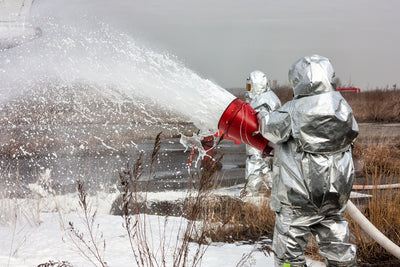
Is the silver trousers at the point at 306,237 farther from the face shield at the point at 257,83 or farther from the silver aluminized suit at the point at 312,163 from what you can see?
the face shield at the point at 257,83

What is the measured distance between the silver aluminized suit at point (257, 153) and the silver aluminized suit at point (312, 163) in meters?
3.20

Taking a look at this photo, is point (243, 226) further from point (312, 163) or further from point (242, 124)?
point (312, 163)

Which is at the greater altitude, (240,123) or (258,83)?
(258,83)

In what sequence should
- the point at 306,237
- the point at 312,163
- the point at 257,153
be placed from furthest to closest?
the point at 257,153
the point at 306,237
the point at 312,163

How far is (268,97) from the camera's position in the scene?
20.9 ft

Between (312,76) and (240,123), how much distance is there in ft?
2.10

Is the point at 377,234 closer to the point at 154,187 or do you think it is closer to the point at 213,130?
the point at 213,130

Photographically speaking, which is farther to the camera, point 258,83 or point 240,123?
point 258,83

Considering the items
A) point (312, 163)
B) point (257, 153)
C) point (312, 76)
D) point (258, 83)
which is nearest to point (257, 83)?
point (258, 83)

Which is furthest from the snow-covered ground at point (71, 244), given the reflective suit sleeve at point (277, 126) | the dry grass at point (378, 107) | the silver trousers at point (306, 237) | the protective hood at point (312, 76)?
the dry grass at point (378, 107)

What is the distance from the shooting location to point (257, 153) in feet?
22.1

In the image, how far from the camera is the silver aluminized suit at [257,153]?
6416 mm

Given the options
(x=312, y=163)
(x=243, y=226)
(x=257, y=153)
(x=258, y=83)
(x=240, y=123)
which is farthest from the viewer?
(x=257, y=153)

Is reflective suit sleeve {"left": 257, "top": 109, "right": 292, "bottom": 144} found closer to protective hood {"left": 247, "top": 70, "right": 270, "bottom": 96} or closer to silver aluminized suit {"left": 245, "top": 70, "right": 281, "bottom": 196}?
silver aluminized suit {"left": 245, "top": 70, "right": 281, "bottom": 196}
